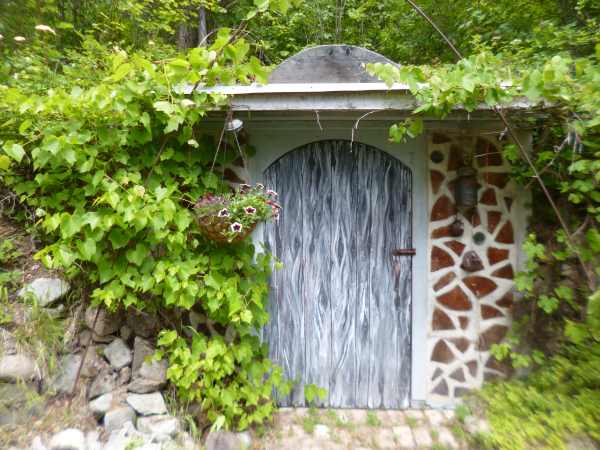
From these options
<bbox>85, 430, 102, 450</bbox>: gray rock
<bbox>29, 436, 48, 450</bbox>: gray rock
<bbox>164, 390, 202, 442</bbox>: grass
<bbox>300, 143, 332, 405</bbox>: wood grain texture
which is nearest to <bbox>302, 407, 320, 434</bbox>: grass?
<bbox>300, 143, 332, 405</bbox>: wood grain texture

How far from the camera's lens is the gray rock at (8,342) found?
7.64 feet

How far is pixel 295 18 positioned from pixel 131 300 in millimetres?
5901

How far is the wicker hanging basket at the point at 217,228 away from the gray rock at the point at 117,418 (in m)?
1.26

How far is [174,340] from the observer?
8.20 feet

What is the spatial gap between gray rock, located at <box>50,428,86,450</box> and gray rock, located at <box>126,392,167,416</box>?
0.31 metres

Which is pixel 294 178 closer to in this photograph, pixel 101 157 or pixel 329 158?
pixel 329 158

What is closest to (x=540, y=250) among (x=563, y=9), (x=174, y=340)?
(x=174, y=340)

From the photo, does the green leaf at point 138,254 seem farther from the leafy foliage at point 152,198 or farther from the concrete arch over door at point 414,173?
the concrete arch over door at point 414,173

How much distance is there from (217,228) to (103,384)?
1.39 metres

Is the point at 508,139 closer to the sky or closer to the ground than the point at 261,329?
closer to the sky

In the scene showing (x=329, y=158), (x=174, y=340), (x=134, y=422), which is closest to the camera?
(x=134, y=422)

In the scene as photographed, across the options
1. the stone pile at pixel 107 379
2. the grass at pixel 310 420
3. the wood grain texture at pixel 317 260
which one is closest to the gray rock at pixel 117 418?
the stone pile at pixel 107 379

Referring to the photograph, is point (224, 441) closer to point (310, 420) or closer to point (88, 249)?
point (310, 420)

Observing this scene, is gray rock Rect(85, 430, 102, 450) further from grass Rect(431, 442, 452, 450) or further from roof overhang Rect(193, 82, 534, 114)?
roof overhang Rect(193, 82, 534, 114)
